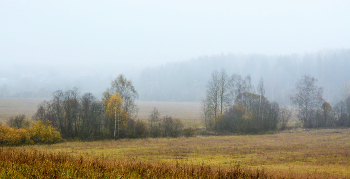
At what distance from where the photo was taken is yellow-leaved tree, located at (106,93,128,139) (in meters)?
36.3

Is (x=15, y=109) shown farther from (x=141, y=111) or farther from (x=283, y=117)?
(x=283, y=117)

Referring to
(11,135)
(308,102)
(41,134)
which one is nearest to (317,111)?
(308,102)

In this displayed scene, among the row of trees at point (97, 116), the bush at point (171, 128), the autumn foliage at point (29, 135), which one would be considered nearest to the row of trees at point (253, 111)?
the bush at point (171, 128)

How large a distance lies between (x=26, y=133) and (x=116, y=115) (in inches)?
529

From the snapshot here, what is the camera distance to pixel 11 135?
2919 centimetres

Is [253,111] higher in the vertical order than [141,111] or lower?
higher

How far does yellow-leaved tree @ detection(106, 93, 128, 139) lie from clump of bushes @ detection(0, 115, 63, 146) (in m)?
8.54

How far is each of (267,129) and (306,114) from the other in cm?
1253

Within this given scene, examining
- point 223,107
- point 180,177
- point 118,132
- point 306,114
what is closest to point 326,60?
point 306,114

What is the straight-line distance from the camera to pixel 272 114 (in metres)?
48.7

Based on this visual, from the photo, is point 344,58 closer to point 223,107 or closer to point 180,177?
point 223,107

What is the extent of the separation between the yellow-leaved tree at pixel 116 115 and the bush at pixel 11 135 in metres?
12.6

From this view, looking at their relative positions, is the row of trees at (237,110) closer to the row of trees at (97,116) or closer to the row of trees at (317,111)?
the row of trees at (317,111)

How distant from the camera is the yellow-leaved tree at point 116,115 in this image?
3634cm
